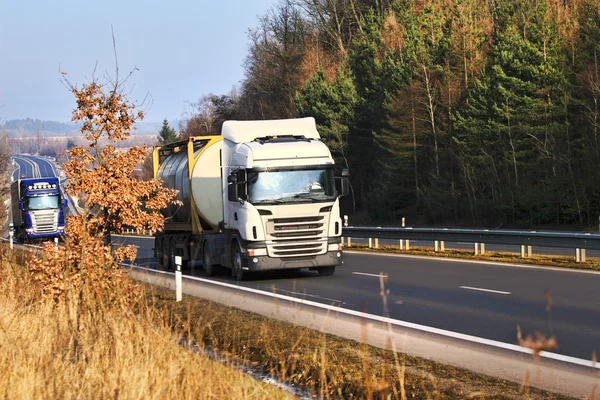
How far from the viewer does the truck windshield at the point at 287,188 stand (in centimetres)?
1933

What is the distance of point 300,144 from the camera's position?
1998 cm

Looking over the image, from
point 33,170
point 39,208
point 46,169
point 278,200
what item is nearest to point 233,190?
point 278,200

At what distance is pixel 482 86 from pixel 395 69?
11.7 meters

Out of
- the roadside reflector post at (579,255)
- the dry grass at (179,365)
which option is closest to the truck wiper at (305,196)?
the roadside reflector post at (579,255)

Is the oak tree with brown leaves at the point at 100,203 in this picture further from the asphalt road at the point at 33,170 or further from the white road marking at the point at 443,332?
the asphalt road at the point at 33,170

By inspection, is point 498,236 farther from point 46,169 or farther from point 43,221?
point 46,169

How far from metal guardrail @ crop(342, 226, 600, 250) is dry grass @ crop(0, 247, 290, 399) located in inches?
553

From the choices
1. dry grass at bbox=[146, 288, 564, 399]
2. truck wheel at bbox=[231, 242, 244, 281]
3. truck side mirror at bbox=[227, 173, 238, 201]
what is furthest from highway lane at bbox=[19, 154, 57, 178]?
dry grass at bbox=[146, 288, 564, 399]

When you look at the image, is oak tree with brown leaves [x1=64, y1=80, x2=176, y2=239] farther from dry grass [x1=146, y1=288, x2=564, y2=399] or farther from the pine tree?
the pine tree

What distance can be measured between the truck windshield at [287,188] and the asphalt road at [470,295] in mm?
1925

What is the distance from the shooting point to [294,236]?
19.4m

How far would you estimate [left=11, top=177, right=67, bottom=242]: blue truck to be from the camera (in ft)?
168

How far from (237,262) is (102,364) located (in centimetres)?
1259

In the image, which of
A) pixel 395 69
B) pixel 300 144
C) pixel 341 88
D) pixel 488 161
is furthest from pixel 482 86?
pixel 300 144
